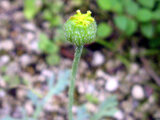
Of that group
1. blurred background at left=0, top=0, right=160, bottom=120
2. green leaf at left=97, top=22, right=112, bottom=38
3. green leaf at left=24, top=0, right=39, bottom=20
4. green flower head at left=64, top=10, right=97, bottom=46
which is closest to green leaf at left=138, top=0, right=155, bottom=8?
blurred background at left=0, top=0, right=160, bottom=120

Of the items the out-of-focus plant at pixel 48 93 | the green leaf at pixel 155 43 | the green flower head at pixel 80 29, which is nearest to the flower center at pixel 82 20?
Result: the green flower head at pixel 80 29

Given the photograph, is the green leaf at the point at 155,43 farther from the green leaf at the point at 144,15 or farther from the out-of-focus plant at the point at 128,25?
the green leaf at the point at 144,15

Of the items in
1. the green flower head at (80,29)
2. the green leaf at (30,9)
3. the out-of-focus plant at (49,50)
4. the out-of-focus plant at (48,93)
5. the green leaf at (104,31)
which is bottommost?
the green flower head at (80,29)

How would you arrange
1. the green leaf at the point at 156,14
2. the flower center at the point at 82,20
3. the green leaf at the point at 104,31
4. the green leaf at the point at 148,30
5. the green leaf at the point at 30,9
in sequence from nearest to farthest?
the flower center at the point at 82,20, the green leaf at the point at 156,14, the green leaf at the point at 148,30, the green leaf at the point at 104,31, the green leaf at the point at 30,9

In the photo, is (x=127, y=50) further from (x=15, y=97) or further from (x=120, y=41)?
(x=15, y=97)

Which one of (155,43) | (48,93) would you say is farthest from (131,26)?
(48,93)

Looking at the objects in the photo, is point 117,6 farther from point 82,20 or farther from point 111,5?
point 82,20
